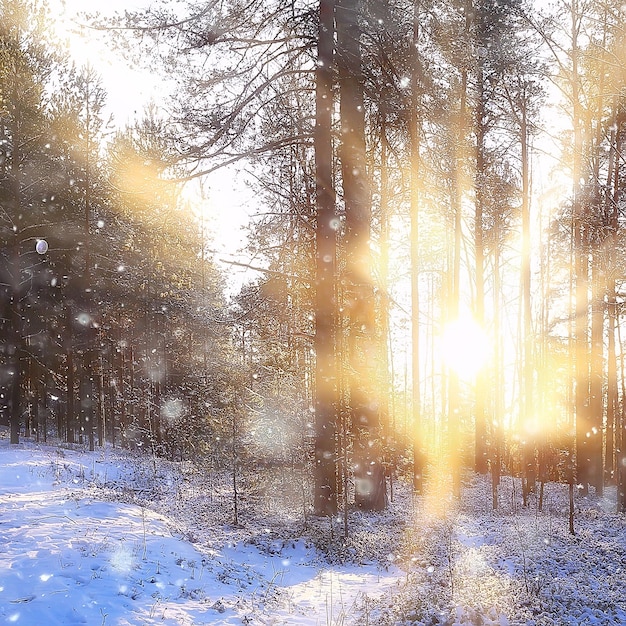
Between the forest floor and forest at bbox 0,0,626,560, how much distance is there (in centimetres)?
125

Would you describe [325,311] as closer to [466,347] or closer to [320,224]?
[320,224]

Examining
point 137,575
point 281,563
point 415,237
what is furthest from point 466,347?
point 137,575

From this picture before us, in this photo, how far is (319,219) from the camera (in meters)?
11.1

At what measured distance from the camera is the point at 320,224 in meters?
11.1

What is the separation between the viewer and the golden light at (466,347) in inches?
777

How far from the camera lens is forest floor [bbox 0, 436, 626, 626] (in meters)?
6.06

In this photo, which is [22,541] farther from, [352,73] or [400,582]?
[352,73]

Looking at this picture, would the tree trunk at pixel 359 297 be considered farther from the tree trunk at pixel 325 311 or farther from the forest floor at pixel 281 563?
the forest floor at pixel 281 563

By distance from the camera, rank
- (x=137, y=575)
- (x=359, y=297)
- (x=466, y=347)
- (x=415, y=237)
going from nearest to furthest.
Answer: (x=137, y=575)
(x=359, y=297)
(x=415, y=237)
(x=466, y=347)

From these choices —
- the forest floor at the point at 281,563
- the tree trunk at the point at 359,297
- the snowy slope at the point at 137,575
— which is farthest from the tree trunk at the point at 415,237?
the snowy slope at the point at 137,575

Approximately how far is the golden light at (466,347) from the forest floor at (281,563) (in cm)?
714

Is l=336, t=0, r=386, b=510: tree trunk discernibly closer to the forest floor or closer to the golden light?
the forest floor

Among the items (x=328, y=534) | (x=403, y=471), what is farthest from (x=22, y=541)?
(x=403, y=471)

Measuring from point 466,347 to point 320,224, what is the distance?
14.8m
